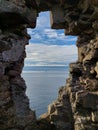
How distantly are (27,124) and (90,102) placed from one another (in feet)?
24.2

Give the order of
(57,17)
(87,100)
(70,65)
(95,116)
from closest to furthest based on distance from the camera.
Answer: (95,116) → (87,100) → (57,17) → (70,65)

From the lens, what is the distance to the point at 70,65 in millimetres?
37625

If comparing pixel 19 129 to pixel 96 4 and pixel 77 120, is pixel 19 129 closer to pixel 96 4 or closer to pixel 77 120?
pixel 77 120

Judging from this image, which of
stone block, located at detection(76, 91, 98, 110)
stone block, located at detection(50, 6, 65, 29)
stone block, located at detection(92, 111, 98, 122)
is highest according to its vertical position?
stone block, located at detection(50, 6, 65, 29)

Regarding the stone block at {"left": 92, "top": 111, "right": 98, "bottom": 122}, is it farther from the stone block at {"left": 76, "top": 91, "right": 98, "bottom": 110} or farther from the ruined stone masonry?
the stone block at {"left": 76, "top": 91, "right": 98, "bottom": 110}

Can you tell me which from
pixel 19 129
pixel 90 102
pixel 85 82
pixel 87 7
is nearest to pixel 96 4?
pixel 87 7

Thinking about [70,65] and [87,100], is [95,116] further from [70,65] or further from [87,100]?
[70,65]

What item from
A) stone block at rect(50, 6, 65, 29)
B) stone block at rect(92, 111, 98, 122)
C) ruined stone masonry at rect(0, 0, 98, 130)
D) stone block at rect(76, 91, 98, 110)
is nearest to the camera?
ruined stone masonry at rect(0, 0, 98, 130)

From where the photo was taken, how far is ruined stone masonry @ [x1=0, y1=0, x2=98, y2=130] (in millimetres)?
28719

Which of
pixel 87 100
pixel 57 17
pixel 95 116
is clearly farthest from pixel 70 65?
pixel 95 116

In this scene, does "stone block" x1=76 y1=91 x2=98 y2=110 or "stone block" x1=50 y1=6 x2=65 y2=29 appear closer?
"stone block" x1=76 y1=91 x2=98 y2=110

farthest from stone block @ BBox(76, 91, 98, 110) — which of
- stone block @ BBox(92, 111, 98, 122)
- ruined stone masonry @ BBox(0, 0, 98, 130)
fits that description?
stone block @ BBox(92, 111, 98, 122)

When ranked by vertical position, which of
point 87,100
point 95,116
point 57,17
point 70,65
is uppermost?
point 57,17

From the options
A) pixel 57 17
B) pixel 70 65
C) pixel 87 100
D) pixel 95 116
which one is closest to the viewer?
pixel 95 116
